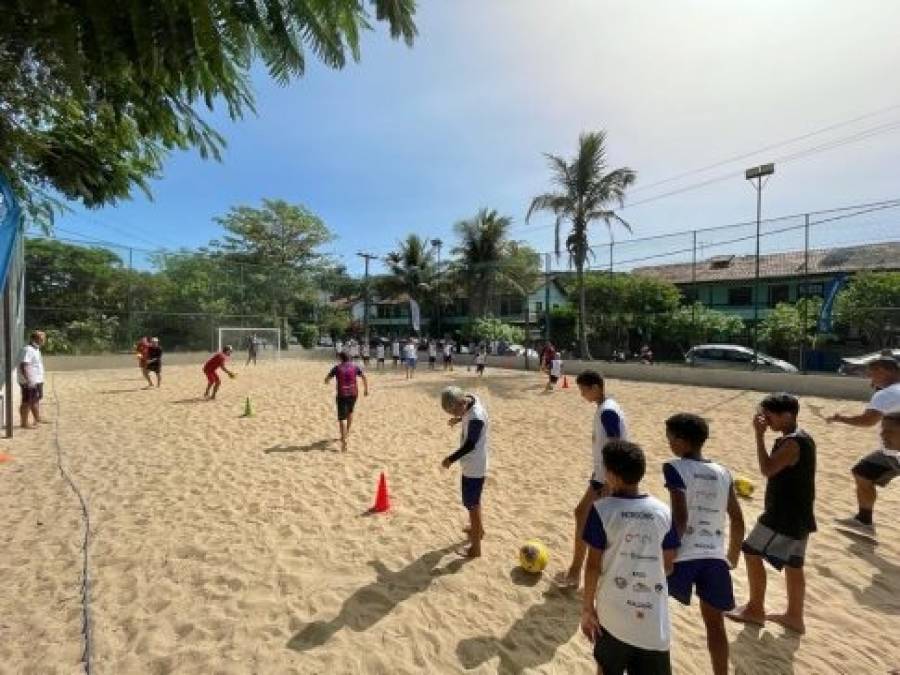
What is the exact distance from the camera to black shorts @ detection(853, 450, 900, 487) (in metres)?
→ 5.20

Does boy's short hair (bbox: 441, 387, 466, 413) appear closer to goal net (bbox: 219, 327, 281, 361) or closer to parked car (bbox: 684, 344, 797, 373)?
parked car (bbox: 684, 344, 797, 373)

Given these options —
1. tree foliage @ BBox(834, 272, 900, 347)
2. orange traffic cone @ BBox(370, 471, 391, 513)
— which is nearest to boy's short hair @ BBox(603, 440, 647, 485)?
orange traffic cone @ BBox(370, 471, 391, 513)

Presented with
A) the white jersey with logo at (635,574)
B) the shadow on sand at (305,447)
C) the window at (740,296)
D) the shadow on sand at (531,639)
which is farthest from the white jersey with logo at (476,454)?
the window at (740,296)

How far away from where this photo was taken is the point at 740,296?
3038 centimetres

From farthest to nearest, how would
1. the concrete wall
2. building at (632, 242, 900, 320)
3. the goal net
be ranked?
the goal net, building at (632, 242, 900, 320), the concrete wall

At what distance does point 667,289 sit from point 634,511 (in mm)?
28245

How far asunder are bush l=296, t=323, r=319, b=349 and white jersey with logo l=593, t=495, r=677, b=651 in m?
39.1

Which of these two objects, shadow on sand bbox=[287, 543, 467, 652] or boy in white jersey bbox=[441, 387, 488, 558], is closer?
shadow on sand bbox=[287, 543, 467, 652]

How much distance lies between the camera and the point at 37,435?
9.05m

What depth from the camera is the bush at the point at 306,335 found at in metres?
40.0

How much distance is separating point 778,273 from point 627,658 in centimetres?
2097

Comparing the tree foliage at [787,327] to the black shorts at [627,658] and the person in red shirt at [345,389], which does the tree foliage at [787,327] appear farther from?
the black shorts at [627,658]

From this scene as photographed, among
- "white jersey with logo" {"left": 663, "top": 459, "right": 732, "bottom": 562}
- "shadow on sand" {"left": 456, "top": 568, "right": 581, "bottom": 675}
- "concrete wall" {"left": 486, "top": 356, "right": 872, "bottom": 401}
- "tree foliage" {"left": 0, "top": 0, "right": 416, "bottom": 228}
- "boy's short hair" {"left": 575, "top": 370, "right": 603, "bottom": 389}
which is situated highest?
"tree foliage" {"left": 0, "top": 0, "right": 416, "bottom": 228}

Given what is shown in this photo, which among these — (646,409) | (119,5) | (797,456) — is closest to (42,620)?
(119,5)
